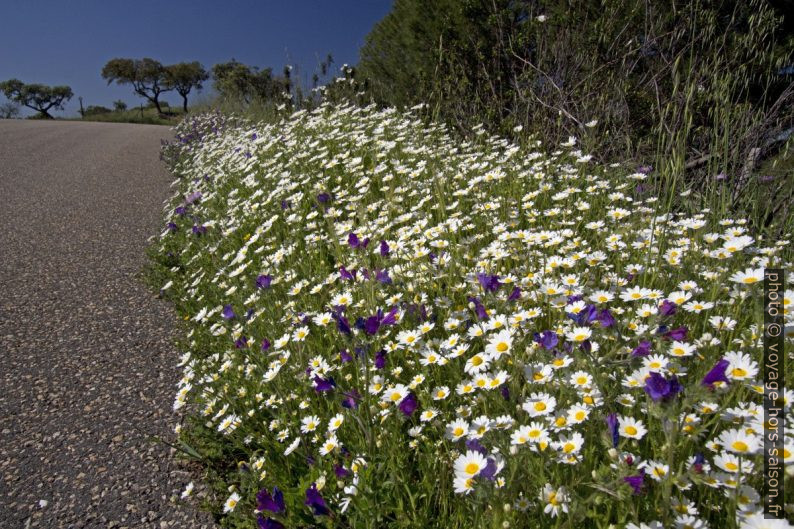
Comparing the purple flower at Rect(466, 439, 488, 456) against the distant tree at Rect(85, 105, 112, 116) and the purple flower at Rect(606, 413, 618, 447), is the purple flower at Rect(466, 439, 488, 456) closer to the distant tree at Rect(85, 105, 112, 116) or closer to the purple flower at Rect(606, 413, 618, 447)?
the purple flower at Rect(606, 413, 618, 447)

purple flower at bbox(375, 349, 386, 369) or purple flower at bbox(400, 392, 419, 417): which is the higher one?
purple flower at bbox(375, 349, 386, 369)

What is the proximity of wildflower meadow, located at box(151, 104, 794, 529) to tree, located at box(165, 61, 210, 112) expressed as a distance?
55.0 m

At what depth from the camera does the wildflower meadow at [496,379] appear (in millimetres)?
1357

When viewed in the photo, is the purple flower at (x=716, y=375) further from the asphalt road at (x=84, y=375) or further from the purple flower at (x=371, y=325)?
the asphalt road at (x=84, y=375)

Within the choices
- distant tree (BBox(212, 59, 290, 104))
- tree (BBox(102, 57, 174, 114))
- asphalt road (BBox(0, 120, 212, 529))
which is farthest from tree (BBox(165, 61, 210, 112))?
asphalt road (BBox(0, 120, 212, 529))

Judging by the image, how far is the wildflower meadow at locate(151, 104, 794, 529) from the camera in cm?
136

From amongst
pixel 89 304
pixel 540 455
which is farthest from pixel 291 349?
pixel 89 304

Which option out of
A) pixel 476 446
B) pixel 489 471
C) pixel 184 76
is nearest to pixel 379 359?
pixel 476 446

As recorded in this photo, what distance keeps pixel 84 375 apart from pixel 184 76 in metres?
55.9

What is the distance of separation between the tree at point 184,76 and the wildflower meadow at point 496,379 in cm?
5502

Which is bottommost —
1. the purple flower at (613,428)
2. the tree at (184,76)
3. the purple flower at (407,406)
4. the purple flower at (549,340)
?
the purple flower at (407,406)

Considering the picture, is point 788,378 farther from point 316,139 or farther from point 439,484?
point 316,139

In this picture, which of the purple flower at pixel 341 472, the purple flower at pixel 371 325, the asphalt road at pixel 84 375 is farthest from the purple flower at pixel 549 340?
the asphalt road at pixel 84 375

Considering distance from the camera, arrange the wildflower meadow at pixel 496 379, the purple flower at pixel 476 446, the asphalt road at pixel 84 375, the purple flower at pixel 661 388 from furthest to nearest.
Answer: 1. the asphalt road at pixel 84 375
2. the purple flower at pixel 476 446
3. the wildflower meadow at pixel 496 379
4. the purple flower at pixel 661 388
